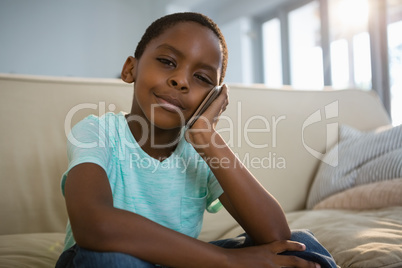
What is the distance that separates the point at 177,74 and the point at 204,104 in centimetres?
11

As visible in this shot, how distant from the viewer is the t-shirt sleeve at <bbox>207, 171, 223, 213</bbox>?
885 mm

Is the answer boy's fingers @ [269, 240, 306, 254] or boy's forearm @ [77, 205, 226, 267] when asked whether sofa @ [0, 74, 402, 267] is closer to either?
boy's fingers @ [269, 240, 306, 254]

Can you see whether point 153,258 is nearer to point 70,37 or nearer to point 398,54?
point 398,54

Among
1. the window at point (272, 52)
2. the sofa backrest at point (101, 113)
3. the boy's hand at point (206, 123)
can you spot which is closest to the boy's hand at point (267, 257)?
the boy's hand at point (206, 123)

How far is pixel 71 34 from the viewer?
5148mm

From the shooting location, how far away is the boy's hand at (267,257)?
0.64m

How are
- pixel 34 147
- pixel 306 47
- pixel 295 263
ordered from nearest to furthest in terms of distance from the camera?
→ pixel 295 263
pixel 34 147
pixel 306 47

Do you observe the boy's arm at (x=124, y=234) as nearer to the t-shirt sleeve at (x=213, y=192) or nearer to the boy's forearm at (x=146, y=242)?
the boy's forearm at (x=146, y=242)

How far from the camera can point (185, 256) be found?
602 mm

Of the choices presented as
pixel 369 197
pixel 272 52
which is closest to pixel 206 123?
pixel 369 197

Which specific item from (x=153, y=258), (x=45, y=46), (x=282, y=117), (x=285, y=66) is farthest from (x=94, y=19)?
→ (x=153, y=258)

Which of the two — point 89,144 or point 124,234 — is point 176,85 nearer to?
point 89,144

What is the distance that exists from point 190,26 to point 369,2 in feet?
12.8

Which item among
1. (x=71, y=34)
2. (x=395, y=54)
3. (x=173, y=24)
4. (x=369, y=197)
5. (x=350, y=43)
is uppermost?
(x=71, y=34)
